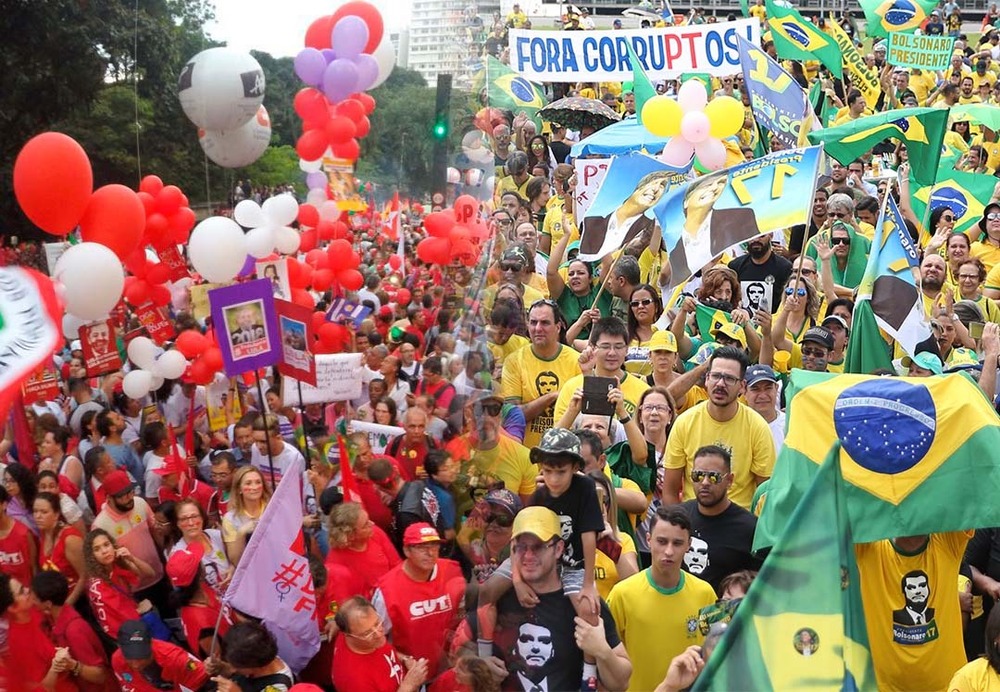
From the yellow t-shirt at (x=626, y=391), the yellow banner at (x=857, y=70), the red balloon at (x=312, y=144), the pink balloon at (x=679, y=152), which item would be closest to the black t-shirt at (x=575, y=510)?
the yellow t-shirt at (x=626, y=391)

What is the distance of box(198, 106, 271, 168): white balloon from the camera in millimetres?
2293

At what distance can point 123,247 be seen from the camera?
222 centimetres

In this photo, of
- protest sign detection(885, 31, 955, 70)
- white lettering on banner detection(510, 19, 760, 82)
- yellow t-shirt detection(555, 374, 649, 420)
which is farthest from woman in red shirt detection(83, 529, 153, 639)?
protest sign detection(885, 31, 955, 70)

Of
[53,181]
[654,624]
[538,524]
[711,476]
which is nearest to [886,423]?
[711,476]

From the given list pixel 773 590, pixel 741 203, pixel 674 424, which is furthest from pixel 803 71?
pixel 773 590

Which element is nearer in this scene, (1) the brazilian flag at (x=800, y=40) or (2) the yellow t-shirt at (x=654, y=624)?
(2) the yellow t-shirt at (x=654, y=624)

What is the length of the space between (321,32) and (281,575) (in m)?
1.44

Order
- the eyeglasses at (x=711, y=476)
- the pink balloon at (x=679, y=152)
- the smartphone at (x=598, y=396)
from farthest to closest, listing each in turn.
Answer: the pink balloon at (x=679, y=152) → the smartphone at (x=598, y=396) → the eyeglasses at (x=711, y=476)

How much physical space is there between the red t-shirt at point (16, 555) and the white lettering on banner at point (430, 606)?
2.98ft

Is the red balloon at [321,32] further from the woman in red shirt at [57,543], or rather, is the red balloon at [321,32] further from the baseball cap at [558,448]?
the baseball cap at [558,448]

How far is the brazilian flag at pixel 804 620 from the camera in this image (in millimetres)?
2826

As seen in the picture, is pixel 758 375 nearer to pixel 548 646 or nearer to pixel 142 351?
pixel 548 646

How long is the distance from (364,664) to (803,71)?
19.7 m

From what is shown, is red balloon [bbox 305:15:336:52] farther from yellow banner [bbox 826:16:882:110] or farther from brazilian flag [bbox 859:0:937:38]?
brazilian flag [bbox 859:0:937:38]
